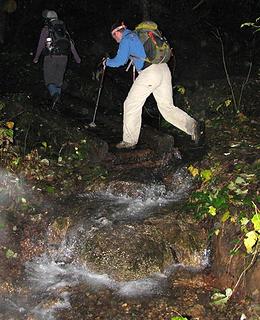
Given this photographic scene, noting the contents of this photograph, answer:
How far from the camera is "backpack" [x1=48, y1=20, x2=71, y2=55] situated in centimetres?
874

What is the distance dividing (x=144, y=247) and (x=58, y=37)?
5376 millimetres

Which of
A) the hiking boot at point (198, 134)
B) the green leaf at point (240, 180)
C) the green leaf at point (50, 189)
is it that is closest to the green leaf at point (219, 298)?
the green leaf at point (240, 180)

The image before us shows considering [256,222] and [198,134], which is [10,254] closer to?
[256,222]

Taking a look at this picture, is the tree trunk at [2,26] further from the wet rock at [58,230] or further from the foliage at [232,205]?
the foliage at [232,205]

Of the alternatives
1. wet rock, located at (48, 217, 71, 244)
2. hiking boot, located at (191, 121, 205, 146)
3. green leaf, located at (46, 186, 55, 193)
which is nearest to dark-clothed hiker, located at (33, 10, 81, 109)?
green leaf, located at (46, 186, 55, 193)

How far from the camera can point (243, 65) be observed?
13344 mm

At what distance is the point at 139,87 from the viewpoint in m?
7.19

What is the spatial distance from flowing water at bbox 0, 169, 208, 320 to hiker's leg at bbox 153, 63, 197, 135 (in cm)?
107

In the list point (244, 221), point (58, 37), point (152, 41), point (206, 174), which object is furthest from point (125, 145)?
point (244, 221)

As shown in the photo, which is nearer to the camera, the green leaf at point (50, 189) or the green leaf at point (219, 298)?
the green leaf at point (219, 298)

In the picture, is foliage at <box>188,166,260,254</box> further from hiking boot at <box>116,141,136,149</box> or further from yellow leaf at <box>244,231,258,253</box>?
hiking boot at <box>116,141,136,149</box>

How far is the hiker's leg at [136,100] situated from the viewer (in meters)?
7.08

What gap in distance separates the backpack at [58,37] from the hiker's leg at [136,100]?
8.22 feet

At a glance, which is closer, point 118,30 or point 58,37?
point 118,30
